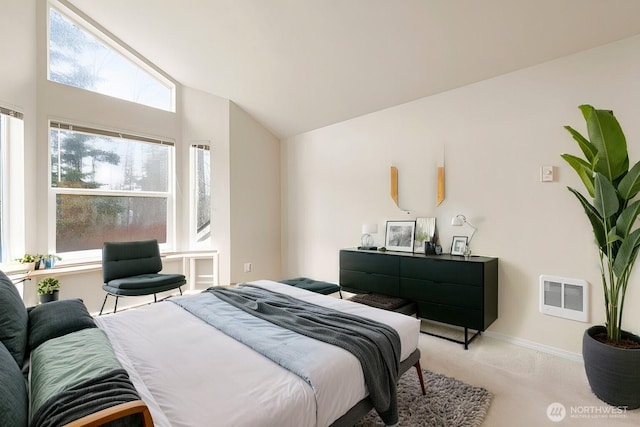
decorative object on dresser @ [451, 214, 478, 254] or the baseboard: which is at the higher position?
decorative object on dresser @ [451, 214, 478, 254]

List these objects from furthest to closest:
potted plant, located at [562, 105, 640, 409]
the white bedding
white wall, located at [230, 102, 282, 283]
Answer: white wall, located at [230, 102, 282, 283] → potted plant, located at [562, 105, 640, 409] → the white bedding

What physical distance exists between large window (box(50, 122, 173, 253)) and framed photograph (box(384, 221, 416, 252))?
3136 millimetres

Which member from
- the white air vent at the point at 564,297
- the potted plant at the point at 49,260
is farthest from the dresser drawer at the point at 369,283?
the potted plant at the point at 49,260

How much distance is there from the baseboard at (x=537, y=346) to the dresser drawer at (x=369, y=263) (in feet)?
3.54

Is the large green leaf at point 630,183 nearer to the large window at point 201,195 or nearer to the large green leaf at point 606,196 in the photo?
the large green leaf at point 606,196

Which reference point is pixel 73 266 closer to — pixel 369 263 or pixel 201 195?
pixel 201 195

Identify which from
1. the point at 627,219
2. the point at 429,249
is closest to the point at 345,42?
the point at 429,249

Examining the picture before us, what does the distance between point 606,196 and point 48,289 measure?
15.7 feet

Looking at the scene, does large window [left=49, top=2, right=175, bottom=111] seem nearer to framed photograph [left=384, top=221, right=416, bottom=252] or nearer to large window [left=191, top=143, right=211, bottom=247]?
large window [left=191, top=143, right=211, bottom=247]

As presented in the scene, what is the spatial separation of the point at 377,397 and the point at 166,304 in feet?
5.41

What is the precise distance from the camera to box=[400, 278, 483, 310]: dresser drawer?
2.68 meters

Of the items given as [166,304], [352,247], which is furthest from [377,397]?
[352,247]

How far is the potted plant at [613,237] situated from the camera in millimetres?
1896

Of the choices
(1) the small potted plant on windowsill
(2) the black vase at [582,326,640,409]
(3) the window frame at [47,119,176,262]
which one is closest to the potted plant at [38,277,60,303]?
(1) the small potted plant on windowsill
